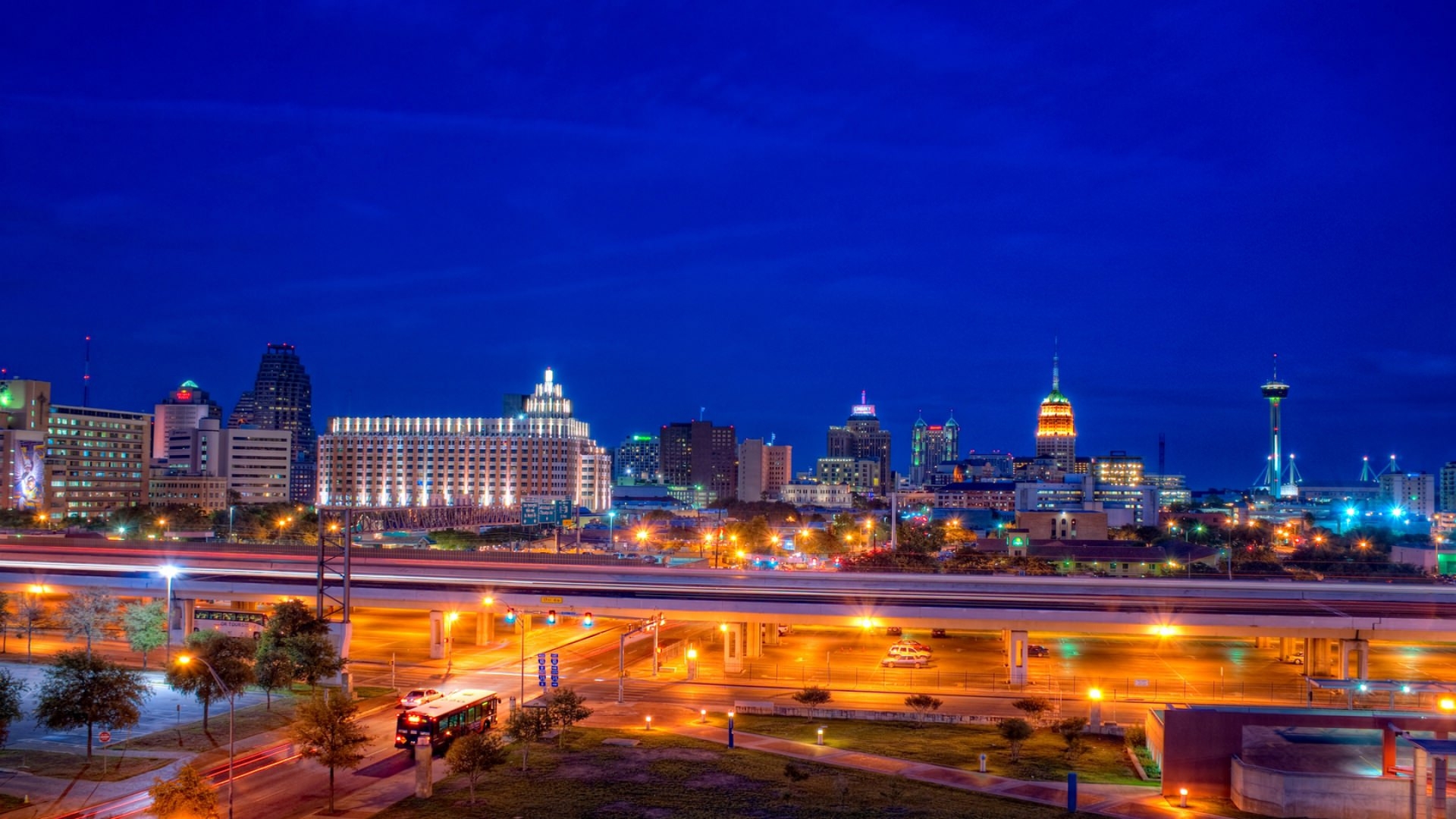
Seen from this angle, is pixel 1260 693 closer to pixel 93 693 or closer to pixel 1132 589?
pixel 1132 589

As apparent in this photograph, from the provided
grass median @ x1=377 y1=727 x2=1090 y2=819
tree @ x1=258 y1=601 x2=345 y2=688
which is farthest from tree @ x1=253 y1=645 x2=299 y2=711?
grass median @ x1=377 y1=727 x2=1090 y2=819

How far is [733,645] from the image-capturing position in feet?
181

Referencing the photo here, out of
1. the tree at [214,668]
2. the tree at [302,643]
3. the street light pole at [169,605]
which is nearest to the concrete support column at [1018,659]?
the tree at [302,643]

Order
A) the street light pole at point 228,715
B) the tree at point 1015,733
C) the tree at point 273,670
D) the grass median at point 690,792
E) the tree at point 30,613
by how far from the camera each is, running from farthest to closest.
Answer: the tree at point 30,613, the tree at point 273,670, the tree at point 1015,733, the grass median at point 690,792, the street light pole at point 228,715

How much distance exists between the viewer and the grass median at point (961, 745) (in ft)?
118

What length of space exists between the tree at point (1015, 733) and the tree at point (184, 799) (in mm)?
24836

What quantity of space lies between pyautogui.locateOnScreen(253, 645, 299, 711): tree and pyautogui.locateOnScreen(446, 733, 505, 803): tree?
44.7 feet

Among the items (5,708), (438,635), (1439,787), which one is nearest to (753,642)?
(438,635)

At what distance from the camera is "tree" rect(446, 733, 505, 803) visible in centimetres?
3184

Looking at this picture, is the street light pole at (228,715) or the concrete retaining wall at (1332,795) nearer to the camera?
the street light pole at (228,715)

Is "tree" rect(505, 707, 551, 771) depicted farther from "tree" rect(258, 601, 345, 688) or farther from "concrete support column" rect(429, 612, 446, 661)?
"concrete support column" rect(429, 612, 446, 661)

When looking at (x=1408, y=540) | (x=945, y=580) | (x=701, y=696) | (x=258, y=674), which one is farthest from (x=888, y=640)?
(x=1408, y=540)

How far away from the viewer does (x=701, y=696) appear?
4806cm

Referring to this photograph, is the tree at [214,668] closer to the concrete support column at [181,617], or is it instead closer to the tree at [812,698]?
the concrete support column at [181,617]
